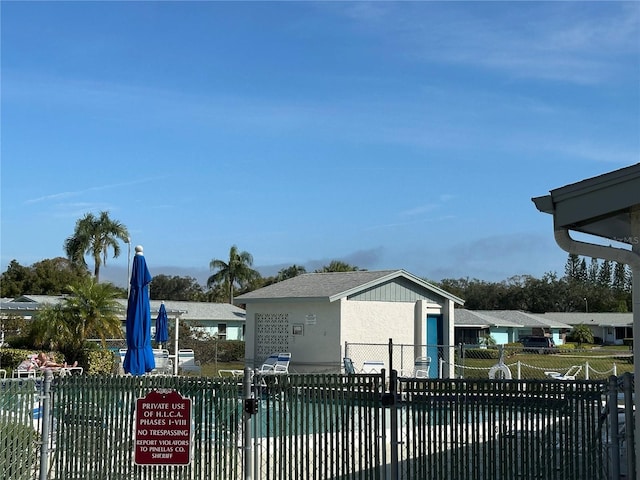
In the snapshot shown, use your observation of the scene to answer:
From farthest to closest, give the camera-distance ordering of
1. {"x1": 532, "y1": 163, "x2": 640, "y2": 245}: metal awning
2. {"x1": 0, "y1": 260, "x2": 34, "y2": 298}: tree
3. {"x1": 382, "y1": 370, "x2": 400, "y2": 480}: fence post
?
{"x1": 0, "y1": 260, "x2": 34, "y2": 298}: tree < {"x1": 382, "y1": 370, "x2": 400, "y2": 480}: fence post < {"x1": 532, "y1": 163, "x2": 640, "y2": 245}: metal awning

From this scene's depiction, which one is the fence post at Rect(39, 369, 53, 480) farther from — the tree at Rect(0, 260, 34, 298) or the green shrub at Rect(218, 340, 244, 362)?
the tree at Rect(0, 260, 34, 298)

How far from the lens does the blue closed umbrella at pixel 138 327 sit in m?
13.8

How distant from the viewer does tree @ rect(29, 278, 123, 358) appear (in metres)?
24.9

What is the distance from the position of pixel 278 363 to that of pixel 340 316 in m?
2.73

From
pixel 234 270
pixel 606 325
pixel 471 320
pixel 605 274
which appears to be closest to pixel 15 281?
pixel 234 270

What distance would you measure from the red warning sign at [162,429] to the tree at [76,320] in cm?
1674

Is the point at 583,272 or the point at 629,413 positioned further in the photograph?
the point at 583,272

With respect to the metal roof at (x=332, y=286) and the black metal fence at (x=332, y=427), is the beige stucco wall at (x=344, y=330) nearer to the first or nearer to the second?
the metal roof at (x=332, y=286)

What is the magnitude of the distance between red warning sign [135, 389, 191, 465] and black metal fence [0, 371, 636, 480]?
9cm

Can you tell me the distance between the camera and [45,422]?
9.52m

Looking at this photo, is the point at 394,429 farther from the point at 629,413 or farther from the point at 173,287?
the point at 173,287

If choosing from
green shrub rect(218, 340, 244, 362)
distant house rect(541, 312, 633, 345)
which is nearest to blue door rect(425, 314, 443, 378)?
green shrub rect(218, 340, 244, 362)

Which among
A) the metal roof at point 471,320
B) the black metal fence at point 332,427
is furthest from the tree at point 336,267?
the black metal fence at point 332,427

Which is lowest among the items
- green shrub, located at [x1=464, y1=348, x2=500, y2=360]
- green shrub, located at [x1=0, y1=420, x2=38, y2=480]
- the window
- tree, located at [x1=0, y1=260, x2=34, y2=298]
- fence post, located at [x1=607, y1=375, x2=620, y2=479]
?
green shrub, located at [x1=464, y1=348, x2=500, y2=360]
